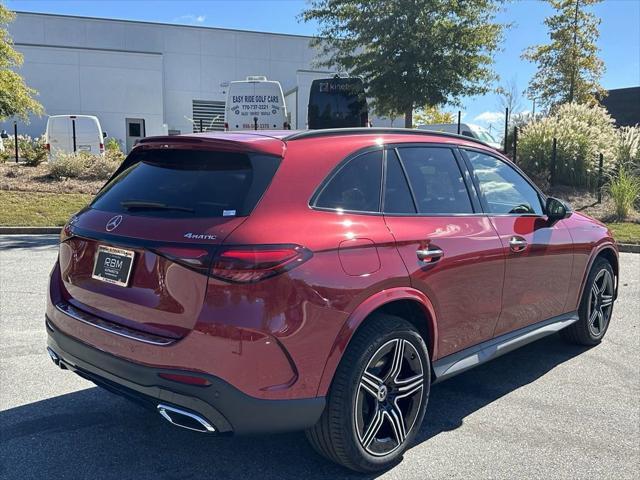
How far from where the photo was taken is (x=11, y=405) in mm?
3660

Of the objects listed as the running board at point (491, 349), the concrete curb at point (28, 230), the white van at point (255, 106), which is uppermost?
the white van at point (255, 106)

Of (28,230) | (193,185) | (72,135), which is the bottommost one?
(28,230)

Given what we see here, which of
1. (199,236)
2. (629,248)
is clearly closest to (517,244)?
(199,236)

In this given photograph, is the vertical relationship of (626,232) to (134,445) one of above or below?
above

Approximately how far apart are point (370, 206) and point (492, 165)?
5.04ft

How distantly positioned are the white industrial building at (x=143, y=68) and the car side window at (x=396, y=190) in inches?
1027

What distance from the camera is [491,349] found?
12.4 ft

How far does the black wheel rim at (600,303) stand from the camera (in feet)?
16.5

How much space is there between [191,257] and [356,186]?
99cm

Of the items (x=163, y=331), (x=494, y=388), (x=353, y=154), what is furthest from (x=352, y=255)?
(x=494, y=388)

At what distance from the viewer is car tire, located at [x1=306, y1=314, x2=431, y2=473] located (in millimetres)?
2793

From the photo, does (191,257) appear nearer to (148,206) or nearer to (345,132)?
(148,206)

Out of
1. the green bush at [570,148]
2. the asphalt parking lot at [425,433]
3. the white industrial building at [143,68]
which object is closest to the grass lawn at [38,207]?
the asphalt parking lot at [425,433]

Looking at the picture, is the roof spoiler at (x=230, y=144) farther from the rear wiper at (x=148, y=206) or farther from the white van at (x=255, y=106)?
the white van at (x=255, y=106)
